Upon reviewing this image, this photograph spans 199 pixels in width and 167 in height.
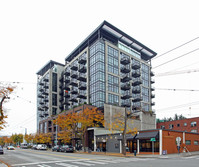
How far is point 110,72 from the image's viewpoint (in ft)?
219

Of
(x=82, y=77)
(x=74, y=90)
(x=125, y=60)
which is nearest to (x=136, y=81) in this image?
(x=125, y=60)

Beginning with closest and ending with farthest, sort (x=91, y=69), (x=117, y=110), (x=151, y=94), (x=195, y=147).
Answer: (x=195, y=147), (x=117, y=110), (x=91, y=69), (x=151, y=94)

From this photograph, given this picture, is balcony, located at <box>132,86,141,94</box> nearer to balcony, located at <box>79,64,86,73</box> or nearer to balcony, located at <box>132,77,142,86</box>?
balcony, located at <box>132,77,142,86</box>

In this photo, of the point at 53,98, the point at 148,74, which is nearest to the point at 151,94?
the point at 148,74

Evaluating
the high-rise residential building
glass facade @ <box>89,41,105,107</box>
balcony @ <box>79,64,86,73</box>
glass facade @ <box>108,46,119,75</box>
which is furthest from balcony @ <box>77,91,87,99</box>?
glass facade @ <box>108,46,119,75</box>

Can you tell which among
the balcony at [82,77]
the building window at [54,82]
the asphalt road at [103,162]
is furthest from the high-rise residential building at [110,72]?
the asphalt road at [103,162]

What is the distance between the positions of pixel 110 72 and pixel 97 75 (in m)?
5.16

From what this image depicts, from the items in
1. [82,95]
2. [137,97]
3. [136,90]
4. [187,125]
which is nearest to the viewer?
[82,95]

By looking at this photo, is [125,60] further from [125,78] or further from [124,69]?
[125,78]

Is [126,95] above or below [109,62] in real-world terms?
below

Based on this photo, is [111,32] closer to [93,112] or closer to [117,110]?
[117,110]

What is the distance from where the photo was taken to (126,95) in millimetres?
68625

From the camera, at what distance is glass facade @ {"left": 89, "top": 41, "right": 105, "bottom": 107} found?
6278 cm

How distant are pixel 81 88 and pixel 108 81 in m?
9.38
